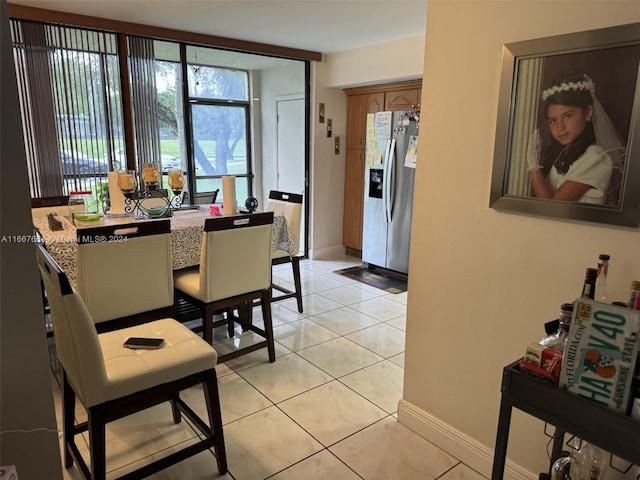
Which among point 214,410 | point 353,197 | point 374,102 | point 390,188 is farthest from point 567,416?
point 353,197

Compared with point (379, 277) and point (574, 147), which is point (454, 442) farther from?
point (379, 277)

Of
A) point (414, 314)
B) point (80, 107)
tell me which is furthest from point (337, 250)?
point (414, 314)

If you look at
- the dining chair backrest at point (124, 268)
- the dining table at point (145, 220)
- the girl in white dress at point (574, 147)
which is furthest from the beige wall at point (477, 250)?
the dining table at point (145, 220)

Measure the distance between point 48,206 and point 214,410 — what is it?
2.35m

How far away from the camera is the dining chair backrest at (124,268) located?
2.23m

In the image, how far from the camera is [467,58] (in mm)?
1804

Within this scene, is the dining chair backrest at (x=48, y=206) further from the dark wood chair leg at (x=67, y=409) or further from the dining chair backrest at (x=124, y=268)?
the dark wood chair leg at (x=67, y=409)

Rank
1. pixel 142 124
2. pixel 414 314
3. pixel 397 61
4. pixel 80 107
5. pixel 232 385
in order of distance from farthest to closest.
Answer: pixel 397 61
pixel 142 124
pixel 80 107
pixel 232 385
pixel 414 314

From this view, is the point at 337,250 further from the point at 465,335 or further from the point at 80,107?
the point at 465,335

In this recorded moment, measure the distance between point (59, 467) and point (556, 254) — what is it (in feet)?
5.44

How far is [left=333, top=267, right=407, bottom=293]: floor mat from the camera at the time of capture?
4.58 m

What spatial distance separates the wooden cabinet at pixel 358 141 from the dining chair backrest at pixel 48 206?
320cm

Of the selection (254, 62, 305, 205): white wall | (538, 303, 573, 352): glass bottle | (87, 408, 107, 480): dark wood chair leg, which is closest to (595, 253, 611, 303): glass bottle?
(538, 303, 573, 352): glass bottle

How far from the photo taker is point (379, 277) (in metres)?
4.91
